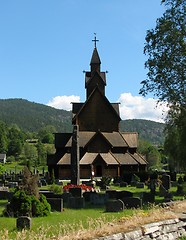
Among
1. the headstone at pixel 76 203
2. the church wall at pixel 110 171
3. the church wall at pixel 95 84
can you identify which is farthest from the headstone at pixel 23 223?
the church wall at pixel 95 84

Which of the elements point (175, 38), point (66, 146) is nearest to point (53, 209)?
point (175, 38)

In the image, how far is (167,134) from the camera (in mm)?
29641

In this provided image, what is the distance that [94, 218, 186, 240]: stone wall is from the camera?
8.78 m

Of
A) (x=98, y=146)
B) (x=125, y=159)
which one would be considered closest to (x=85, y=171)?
(x=98, y=146)

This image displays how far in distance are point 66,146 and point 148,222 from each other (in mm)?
44178

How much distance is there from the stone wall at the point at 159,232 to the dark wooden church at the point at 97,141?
38.0 m

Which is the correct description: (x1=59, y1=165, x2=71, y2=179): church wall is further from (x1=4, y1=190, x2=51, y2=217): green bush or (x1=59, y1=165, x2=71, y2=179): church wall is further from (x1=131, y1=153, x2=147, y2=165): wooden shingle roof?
(x1=4, y1=190, x2=51, y2=217): green bush

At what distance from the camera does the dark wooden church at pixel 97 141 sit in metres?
51.4

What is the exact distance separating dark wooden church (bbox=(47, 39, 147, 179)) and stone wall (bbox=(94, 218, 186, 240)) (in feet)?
125

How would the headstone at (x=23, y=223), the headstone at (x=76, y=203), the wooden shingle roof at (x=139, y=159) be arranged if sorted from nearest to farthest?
the headstone at (x=23, y=223) → the headstone at (x=76, y=203) → the wooden shingle roof at (x=139, y=159)

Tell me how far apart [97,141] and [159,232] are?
144 ft

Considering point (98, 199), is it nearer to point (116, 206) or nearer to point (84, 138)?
point (116, 206)

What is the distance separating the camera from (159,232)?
32.8ft

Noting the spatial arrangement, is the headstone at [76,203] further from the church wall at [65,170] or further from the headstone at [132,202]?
the church wall at [65,170]
